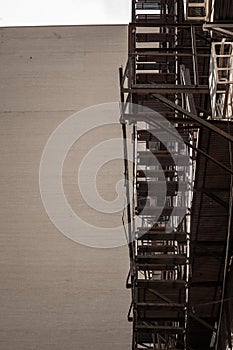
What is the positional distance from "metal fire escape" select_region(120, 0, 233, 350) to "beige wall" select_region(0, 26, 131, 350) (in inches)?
225

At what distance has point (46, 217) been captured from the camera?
24.8m

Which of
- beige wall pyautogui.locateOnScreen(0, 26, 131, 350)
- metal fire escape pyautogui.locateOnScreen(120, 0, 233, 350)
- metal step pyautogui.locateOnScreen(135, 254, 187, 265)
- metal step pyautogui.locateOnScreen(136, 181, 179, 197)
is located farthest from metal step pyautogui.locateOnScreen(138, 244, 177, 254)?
beige wall pyautogui.locateOnScreen(0, 26, 131, 350)

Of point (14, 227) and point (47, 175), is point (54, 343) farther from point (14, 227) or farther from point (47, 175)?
point (47, 175)

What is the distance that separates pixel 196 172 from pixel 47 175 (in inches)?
541

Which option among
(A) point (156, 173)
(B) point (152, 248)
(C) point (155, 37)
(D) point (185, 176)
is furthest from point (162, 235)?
(C) point (155, 37)

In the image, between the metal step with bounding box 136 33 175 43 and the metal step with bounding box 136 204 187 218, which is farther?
the metal step with bounding box 136 33 175 43

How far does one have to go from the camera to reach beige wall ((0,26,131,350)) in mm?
22797

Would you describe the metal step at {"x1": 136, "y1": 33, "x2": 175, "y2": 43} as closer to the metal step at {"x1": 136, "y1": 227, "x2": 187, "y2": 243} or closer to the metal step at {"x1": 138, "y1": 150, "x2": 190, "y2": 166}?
the metal step at {"x1": 138, "y1": 150, "x2": 190, "y2": 166}

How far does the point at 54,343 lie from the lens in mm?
22547

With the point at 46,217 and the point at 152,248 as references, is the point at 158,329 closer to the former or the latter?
the point at 152,248

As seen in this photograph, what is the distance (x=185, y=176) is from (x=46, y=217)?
1032 cm

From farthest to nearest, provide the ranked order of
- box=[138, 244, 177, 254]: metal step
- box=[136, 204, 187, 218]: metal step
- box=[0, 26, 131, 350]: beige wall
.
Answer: box=[0, 26, 131, 350]: beige wall → box=[138, 244, 177, 254]: metal step → box=[136, 204, 187, 218]: metal step

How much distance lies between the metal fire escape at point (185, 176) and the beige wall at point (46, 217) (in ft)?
18.8

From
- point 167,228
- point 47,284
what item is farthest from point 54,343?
point 167,228
